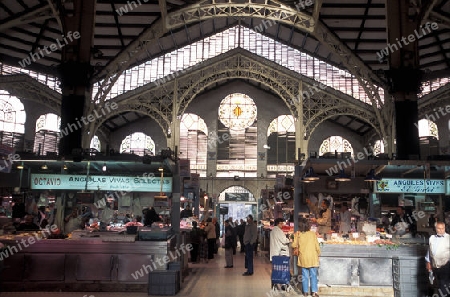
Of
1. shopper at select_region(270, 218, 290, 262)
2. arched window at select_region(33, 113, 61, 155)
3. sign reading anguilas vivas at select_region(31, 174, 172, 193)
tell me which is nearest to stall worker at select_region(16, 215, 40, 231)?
sign reading anguilas vivas at select_region(31, 174, 172, 193)

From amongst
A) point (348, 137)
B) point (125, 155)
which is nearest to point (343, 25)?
point (348, 137)

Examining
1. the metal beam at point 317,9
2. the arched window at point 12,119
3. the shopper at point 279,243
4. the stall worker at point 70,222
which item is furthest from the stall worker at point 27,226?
the arched window at point 12,119

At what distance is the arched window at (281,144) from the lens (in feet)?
106

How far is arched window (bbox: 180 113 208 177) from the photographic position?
32375 mm

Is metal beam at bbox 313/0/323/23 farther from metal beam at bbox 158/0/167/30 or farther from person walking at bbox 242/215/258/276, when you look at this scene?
person walking at bbox 242/215/258/276

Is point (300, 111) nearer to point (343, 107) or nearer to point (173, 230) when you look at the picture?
point (343, 107)

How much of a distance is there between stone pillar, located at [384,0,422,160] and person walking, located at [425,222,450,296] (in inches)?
335

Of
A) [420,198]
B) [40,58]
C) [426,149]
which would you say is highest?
[40,58]

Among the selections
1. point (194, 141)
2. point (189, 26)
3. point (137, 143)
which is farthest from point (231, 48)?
point (137, 143)

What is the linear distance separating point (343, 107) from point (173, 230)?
19057mm

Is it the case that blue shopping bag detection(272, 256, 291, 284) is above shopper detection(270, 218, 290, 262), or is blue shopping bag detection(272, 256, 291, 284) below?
below

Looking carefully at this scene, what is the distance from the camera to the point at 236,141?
107ft

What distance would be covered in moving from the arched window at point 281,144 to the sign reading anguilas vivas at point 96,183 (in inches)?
835

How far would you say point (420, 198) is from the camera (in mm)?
17219
